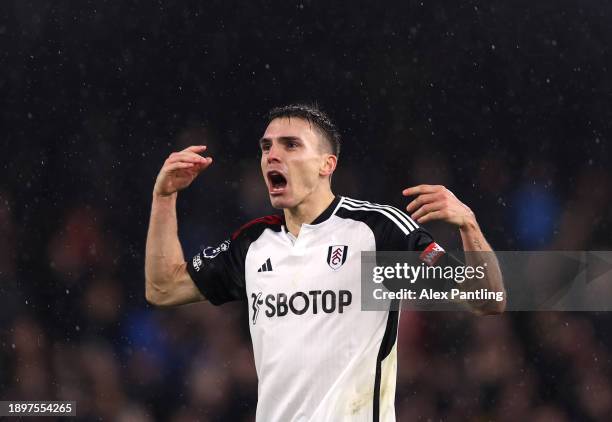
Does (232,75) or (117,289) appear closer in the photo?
(117,289)

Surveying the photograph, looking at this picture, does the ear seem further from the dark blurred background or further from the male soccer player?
the dark blurred background

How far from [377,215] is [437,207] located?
0.53 m

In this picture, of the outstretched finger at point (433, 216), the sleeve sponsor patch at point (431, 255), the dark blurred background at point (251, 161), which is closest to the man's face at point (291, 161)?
the sleeve sponsor patch at point (431, 255)

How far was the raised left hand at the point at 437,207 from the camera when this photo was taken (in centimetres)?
287

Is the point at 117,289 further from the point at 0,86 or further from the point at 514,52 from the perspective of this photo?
the point at 514,52

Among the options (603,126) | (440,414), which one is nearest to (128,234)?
(440,414)

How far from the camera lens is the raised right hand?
10.9 ft

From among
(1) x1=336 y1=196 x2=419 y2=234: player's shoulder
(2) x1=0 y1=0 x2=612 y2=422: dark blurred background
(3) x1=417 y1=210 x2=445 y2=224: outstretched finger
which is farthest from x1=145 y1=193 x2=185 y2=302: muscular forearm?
(2) x1=0 y1=0 x2=612 y2=422: dark blurred background

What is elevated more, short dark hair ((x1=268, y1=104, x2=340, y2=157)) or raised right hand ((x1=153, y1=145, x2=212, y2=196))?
short dark hair ((x1=268, y1=104, x2=340, y2=157))

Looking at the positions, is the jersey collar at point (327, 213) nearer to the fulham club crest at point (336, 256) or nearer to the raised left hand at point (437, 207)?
the fulham club crest at point (336, 256)

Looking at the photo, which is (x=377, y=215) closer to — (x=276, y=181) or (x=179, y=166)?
(x=276, y=181)

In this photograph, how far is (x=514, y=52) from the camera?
6926mm

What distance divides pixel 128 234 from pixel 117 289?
1.28 ft

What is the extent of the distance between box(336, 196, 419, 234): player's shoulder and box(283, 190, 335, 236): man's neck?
66 millimetres
